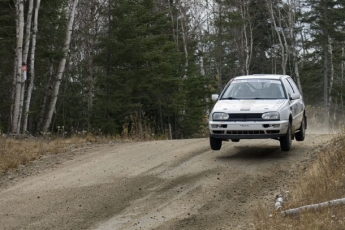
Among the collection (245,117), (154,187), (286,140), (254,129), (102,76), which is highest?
(102,76)

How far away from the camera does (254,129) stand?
1066cm

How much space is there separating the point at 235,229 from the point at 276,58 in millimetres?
43541

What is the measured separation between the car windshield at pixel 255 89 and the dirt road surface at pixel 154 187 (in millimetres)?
1376

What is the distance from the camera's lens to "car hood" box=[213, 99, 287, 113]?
35.4 feet

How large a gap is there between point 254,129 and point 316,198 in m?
3.50

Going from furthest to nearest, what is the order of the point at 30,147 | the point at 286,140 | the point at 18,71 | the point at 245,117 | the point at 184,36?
the point at 184,36 < the point at 18,71 < the point at 30,147 < the point at 286,140 < the point at 245,117

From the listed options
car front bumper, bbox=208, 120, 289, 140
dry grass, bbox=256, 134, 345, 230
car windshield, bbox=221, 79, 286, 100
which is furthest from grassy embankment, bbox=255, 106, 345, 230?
car windshield, bbox=221, 79, 286, 100

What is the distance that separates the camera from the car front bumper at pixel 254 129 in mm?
10648

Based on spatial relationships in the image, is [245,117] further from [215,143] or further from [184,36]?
[184,36]

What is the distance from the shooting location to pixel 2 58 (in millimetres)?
19812

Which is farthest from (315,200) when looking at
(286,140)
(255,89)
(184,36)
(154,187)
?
(184,36)

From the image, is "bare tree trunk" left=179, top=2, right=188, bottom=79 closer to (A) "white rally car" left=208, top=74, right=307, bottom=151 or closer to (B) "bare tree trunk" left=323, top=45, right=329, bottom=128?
(B) "bare tree trunk" left=323, top=45, right=329, bottom=128

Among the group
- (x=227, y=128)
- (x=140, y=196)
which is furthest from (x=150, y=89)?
(x=140, y=196)

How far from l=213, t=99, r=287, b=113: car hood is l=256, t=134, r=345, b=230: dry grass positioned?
Answer: 6.02ft
